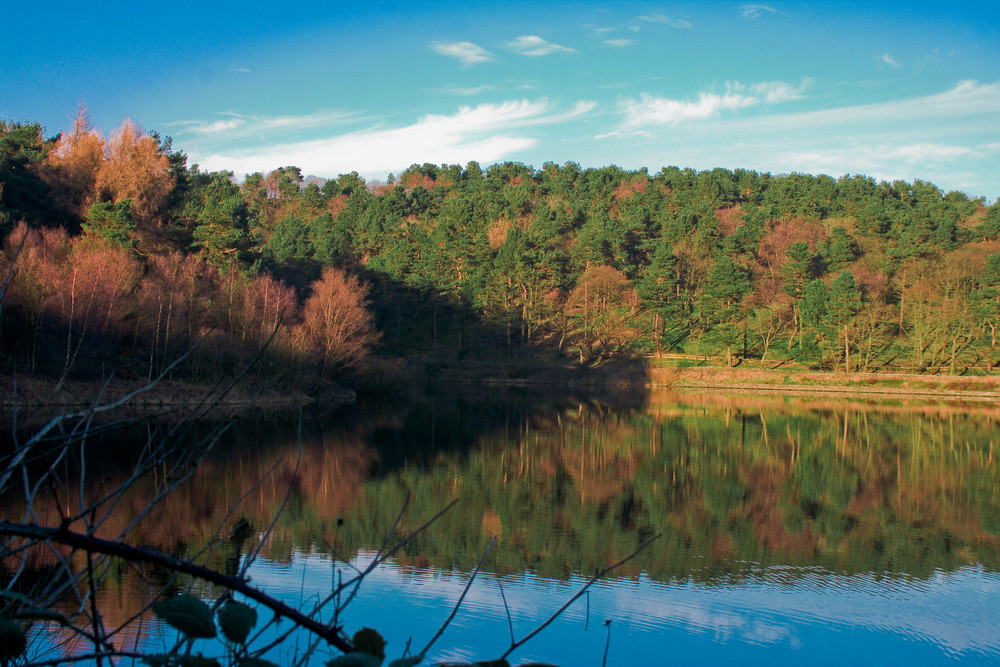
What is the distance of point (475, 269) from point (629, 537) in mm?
48632

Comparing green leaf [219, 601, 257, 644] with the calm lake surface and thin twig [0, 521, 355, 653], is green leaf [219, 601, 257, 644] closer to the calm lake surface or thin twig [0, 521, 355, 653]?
thin twig [0, 521, 355, 653]

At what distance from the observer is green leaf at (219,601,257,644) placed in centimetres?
145

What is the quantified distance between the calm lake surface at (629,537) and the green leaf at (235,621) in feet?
1.04

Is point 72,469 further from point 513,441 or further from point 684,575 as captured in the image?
point 513,441

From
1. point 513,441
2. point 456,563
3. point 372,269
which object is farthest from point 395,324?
point 456,563

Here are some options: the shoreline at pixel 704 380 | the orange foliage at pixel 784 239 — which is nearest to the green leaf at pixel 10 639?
the shoreline at pixel 704 380

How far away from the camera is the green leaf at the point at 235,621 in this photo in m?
1.45

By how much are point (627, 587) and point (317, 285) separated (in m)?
28.7

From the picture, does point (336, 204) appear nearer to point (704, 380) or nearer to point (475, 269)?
point (475, 269)

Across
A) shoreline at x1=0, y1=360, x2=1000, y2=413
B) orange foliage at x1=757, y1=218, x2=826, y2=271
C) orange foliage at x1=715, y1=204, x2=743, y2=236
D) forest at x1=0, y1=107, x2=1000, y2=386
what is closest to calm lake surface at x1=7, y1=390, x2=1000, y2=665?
forest at x1=0, y1=107, x2=1000, y2=386

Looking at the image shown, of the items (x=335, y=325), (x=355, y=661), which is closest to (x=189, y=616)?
(x=355, y=661)

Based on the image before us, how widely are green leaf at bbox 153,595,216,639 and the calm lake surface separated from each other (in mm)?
392

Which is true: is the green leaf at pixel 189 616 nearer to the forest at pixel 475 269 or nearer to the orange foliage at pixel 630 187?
the forest at pixel 475 269

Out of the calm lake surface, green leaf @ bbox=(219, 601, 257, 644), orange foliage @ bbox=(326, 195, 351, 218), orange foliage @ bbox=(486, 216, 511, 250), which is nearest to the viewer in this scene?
green leaf @ bbox=(219, 601, 257, 644)
